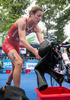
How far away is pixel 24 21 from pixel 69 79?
5.88 feet

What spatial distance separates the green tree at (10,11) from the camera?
1545 centimetres

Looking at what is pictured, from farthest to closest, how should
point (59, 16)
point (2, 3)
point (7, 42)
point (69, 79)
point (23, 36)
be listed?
point (59, 16) < point (2, 3) < point (69, 79) < point (7, 42) < point (23, 36)

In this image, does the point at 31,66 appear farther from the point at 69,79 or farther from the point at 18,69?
the point at 18,69

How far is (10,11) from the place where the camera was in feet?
50.4

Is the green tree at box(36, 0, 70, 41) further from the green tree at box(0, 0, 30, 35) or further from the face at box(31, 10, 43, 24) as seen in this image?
the face at box(31, 10, 43, 24)

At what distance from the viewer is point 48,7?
83.1 feet

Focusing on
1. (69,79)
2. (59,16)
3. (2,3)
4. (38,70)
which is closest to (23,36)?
(38,70)

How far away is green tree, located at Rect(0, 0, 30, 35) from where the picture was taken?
15453 mm

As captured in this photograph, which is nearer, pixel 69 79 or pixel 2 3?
pixel 69 79

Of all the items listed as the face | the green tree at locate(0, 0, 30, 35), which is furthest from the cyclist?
the green tree at locate(0, 0, 30, 35)

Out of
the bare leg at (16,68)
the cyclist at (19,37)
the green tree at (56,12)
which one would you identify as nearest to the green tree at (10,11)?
the green tree at (56,12)

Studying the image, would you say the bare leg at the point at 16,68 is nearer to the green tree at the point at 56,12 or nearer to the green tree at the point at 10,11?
the green tree at the point at 10,11

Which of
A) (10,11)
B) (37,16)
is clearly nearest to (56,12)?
(10,11)

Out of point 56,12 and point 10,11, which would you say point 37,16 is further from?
point 56,12
